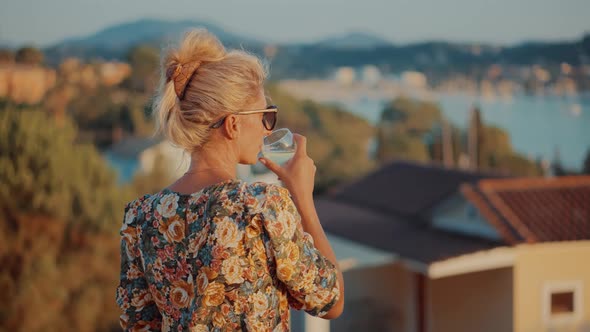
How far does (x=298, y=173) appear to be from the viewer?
1.52 meters

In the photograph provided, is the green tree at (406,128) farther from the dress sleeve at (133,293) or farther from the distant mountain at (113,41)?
the dress sleeve at (133,293)

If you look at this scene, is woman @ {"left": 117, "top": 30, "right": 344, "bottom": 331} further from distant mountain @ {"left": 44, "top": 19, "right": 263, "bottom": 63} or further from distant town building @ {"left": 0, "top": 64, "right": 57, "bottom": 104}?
distant mountain @ {"left": 44, "top": 19, "right": 263, "bottom": 63}

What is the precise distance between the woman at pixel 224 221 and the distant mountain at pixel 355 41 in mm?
40192

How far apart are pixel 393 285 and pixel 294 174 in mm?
9954

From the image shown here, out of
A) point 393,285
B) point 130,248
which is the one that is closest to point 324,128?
point 393,285

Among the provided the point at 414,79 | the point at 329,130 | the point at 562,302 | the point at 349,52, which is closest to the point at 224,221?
the point at 562,302

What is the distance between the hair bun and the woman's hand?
226 millimetres

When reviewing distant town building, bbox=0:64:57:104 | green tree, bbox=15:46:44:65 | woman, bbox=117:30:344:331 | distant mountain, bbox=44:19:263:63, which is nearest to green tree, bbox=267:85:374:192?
distant mountain, bbox=44:19:263:63

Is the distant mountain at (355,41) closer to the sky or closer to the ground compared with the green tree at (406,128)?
closer to the sky

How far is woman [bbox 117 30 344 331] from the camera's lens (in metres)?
1.40

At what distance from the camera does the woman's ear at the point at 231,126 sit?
149 centimetres

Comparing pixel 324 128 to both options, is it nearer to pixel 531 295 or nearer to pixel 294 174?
pixel 531 295

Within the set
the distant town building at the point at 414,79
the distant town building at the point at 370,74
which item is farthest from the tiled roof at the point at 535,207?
the distant town building at the point at 370,74

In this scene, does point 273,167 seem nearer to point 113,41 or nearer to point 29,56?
point 29,56
